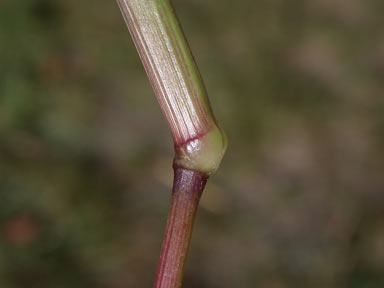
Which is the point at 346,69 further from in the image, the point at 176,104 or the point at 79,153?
the point at 176,104

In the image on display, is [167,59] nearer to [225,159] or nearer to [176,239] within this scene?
[176,239]

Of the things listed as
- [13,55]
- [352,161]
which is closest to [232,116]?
[352,161]

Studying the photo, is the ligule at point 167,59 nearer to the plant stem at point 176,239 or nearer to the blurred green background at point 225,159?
the plant stem at point 176,239

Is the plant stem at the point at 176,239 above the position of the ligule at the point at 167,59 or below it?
below

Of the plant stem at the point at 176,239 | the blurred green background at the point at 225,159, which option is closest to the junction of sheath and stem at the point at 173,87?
the plant stem at the point at 176,239

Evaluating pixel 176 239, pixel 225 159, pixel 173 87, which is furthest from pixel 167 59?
pixel 225 159

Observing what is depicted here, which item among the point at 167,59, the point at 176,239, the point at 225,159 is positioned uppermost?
the point at 225,159
